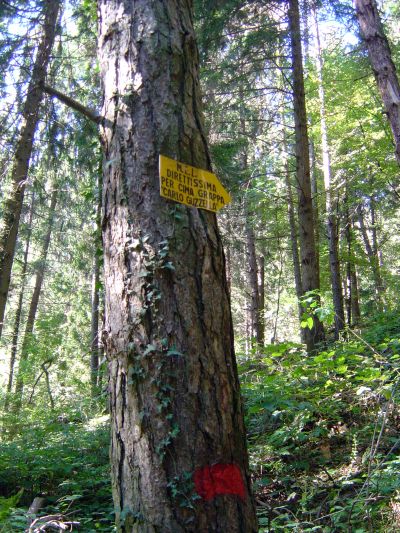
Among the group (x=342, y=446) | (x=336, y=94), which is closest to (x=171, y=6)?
(x=342, y=446)

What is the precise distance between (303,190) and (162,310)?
6.59m

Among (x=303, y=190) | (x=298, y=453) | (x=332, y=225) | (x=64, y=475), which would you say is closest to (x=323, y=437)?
(x=298, y=453)

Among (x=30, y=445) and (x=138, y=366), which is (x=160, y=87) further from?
(x=30, y=445)

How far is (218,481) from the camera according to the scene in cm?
182

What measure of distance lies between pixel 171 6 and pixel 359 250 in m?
13.6

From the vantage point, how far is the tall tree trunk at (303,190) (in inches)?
310

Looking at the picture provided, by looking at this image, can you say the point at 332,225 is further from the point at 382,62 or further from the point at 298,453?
the point at 298,453

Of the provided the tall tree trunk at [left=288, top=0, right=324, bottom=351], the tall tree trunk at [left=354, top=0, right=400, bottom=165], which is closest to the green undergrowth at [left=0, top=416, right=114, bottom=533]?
the tall tree trunk at [left=288, top=0, right=324, bottom=351]

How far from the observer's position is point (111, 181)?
7.06 ft

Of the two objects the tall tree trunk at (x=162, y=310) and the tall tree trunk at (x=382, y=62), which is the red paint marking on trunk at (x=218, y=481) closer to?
the tall tree trunk at (x=162, y=310)

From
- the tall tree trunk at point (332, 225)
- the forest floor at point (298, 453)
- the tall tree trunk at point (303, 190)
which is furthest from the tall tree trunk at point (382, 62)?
the tall tree trunk at point (332, 225)

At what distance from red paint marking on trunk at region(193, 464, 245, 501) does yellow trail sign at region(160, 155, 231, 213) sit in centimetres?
112

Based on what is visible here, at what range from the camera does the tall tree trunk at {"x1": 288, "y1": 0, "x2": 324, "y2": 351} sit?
7.88 metres

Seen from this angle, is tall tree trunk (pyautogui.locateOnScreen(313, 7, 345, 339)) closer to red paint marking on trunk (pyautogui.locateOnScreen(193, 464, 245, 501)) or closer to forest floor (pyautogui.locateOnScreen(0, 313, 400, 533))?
forest floor (pyautogui.locateOnScreen(0, 313, 400, 533))
